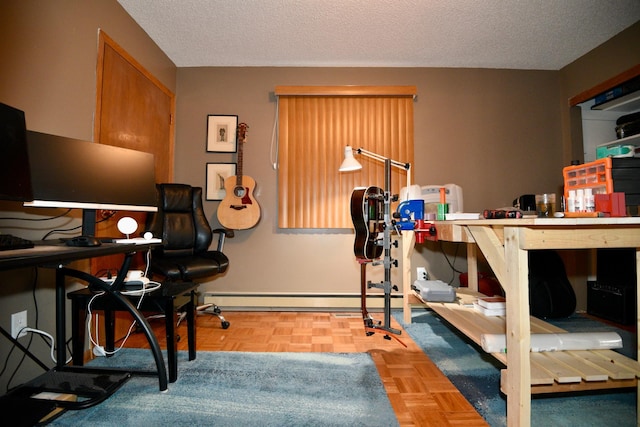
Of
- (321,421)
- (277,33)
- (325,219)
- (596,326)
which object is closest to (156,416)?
(321,421)

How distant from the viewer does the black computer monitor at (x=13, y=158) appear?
3.64ft

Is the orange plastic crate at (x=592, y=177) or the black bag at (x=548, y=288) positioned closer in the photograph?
the orange plastic crate at (x=592, y=177)

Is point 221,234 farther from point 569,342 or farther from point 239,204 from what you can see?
point 569,342

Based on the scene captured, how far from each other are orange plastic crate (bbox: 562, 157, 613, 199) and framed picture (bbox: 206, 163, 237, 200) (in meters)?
2.76

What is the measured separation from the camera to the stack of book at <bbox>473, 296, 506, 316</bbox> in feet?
6.14

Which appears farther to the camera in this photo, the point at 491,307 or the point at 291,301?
the point at 291,301

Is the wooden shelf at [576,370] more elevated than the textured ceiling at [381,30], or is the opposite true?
the textured ceiling at [381,30]

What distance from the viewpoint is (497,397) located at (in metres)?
1.41

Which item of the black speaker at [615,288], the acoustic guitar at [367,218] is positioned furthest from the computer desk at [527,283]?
the black speaker at [615,288]

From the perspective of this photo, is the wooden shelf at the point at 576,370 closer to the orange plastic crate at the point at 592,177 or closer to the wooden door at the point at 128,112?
the orange plastic crate at the point at 592,177

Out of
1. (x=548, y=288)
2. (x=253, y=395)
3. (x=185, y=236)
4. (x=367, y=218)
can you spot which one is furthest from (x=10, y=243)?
(x=548, y=288)

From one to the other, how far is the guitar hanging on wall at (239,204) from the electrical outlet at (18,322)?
149cm

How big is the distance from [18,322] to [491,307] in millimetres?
2615

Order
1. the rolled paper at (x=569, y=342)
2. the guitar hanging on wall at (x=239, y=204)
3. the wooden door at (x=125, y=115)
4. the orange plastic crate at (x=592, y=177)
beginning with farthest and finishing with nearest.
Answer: the guitar hanging on wall at (x=239, y=204), the wooden door at (x=125, y=115), the orange plastic crate at (x=592, y=177), the rolled paper at (x=569, y=342)
